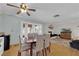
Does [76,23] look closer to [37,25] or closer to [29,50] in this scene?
[37,25]

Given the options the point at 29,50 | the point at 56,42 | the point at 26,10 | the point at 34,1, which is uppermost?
the point at 34,1

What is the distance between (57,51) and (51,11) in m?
0.57

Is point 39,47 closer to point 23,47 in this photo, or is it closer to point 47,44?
point 47,44

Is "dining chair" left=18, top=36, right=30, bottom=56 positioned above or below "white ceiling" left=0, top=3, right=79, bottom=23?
below

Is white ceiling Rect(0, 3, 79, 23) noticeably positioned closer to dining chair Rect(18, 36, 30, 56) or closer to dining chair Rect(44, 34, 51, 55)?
dining chair Rect(44, 34, 51, 55)

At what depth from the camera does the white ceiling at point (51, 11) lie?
1.75 metres

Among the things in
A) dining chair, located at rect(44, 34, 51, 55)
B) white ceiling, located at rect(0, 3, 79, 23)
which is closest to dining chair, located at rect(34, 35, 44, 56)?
dining chair, located at rect(44, 34, 51, 55)

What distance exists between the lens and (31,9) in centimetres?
178

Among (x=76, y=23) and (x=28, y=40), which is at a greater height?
(x=76, y=23)

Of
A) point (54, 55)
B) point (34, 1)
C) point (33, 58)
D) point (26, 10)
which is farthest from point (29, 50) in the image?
point (34, 1)

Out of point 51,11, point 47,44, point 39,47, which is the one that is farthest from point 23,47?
point 51,11

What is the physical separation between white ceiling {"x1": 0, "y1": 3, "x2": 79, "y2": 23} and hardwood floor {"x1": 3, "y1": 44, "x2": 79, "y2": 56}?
38 cm

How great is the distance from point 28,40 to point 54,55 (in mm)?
430

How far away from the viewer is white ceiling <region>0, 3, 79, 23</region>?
175 cm
